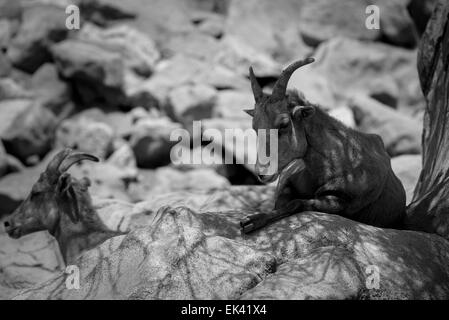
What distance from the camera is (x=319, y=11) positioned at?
20.4 m

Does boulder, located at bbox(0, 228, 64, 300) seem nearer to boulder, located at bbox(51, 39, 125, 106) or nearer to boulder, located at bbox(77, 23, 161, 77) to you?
boulder, located at bbox(51, 39, 125, 106)

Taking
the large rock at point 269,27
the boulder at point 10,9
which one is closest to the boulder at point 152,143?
the large rock at point 269,27

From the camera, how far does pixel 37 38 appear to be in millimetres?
19516

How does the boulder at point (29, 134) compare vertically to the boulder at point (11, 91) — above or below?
below

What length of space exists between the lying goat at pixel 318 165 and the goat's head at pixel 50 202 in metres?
2.53

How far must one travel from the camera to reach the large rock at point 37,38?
768 inches

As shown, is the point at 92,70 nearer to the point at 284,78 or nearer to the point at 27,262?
the point at 27,262

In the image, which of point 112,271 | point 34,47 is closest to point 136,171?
point 34,47

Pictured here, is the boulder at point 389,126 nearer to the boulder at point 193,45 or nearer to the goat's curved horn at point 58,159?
the boulder at point 193,45

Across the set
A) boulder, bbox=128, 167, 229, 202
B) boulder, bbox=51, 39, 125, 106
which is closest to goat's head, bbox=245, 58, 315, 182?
boulder, bbox=128, 167, 229, 202

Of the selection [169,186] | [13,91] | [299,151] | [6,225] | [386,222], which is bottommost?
[169,186]

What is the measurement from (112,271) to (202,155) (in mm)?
10253
